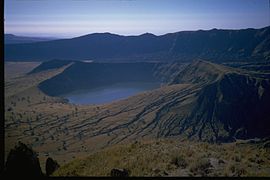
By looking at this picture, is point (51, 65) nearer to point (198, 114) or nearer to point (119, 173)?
point (198, 114)

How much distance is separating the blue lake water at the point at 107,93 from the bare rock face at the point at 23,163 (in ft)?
203

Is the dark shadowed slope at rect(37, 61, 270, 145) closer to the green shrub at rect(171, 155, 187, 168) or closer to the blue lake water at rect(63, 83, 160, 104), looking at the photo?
the blue lake water at rect(63, 83, 160, 104)

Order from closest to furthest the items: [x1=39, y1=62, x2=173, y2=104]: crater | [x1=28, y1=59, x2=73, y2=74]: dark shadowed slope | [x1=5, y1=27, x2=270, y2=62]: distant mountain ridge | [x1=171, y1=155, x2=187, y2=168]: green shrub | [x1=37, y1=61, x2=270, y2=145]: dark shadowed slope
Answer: [x1=171, y1=155, x2=187, y2=168]: green shrub → [x1=37, y1=61, x2=270, y2=145]: dark shadowed slope → [x1=39, y1=62, x2=173, y2=104]: crater → [x1=28, y1=59, x2=73, y2=74]: dark shadowed slope → [x1=5, y1=27, x2=270, y2=62]: distant mountain ridge

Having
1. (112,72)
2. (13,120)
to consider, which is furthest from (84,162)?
(112,72)

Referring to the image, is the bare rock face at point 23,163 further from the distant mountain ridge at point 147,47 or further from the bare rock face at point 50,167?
the distant mountain ridge at point 147,47

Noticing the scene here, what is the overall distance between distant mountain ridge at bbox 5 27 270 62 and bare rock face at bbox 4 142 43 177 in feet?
312

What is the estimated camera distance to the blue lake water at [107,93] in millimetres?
73812

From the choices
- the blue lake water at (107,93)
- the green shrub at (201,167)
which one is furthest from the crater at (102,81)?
the green shrub at (201,167)

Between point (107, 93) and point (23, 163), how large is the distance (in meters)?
76.1

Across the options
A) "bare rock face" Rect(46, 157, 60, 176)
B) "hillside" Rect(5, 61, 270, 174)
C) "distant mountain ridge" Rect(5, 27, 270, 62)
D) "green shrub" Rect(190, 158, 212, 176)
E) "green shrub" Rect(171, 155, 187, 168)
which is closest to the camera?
"green shrub" Rect(190, 158, 212, 176)

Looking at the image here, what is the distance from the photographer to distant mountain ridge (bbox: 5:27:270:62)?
4058 inches

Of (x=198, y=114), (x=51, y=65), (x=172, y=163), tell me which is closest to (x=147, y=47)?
(x=51, y=65)

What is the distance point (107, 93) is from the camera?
84.3 m

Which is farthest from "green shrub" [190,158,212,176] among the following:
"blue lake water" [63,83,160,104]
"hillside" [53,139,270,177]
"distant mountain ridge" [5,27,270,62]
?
"distant mountain ridge" [5,27,270,62]
